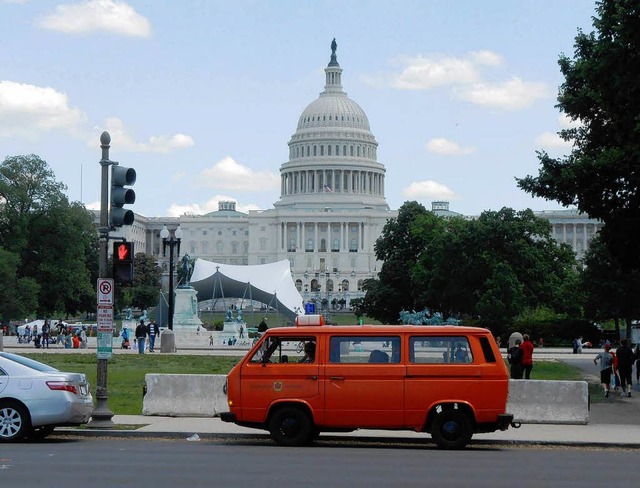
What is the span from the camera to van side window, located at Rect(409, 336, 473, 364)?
65.1 ft

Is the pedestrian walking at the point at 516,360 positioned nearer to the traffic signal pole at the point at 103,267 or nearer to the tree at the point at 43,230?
the traffic signal pole at the point at 103,267

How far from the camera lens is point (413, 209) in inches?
4464

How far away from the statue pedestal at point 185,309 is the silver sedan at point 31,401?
56.1m

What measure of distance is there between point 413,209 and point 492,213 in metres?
26.1

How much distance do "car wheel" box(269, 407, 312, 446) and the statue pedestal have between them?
5621cm

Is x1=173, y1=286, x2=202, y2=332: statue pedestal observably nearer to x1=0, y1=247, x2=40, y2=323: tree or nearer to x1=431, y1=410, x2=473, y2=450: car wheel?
x1=0, y1=247, x2=40, y2=323: tree

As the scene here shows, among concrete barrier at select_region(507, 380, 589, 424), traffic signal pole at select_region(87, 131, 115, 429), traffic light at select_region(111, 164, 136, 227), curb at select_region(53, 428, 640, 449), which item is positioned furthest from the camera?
concrete barrier at select_region(507, 380, 589, 424)

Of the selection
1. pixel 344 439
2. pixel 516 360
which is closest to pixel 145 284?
pixel 516 360

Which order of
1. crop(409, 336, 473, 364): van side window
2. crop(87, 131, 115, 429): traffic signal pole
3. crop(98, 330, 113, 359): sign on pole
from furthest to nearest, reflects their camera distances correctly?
1. crop(98, 330, 113, 359): sign on pole
2. crop(87, 131, 115, 429): traffic signal pole
3. crop(409, 336, 473, 364): van side window

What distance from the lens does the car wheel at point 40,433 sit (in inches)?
792

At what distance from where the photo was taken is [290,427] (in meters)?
19.7

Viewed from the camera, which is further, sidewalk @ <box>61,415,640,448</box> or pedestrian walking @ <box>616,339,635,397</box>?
pedestrian walking @ <box>616,339,635,397</box>

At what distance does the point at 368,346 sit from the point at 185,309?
57040 millimetres

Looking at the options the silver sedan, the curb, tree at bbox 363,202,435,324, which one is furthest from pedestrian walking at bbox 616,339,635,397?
tree at bbox 363,202,435,324
